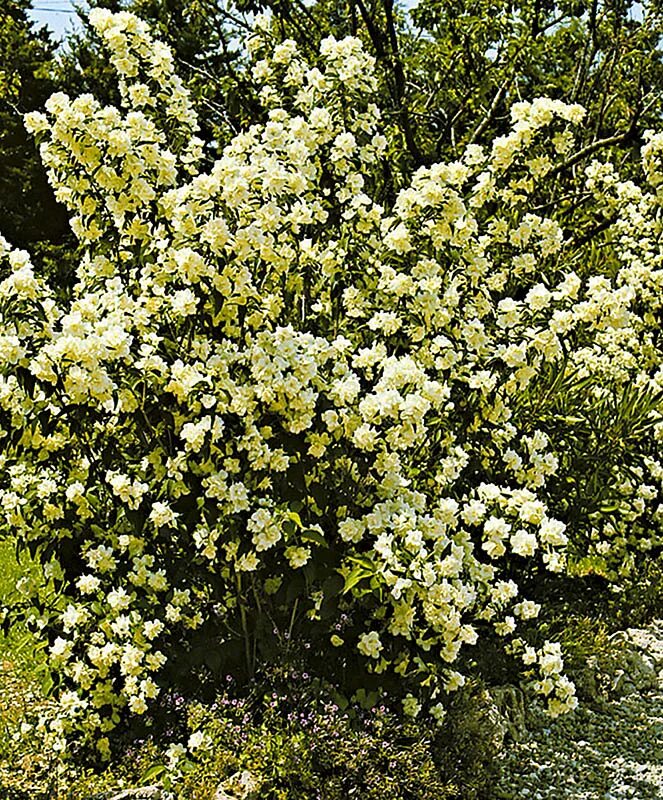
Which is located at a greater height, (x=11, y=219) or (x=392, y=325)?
(x=11, y=219)

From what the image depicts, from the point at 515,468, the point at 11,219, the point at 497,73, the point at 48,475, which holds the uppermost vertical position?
the point at 11,219

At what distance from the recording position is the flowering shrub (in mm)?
3174

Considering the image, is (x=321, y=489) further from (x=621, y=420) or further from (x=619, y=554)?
(x=619, y=554)

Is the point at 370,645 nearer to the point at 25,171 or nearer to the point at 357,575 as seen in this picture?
the point at 357,575

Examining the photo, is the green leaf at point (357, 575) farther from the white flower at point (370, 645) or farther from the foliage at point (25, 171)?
the foliage at point (25, 171)

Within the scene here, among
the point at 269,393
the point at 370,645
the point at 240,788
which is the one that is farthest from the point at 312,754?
the point at 269,393

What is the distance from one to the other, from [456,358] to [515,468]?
52cm

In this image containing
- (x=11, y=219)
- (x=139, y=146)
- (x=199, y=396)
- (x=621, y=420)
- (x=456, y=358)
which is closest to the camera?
(x=199, y=396)

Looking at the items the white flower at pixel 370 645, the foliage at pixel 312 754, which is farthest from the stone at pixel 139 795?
the white flower at pixel 370 645

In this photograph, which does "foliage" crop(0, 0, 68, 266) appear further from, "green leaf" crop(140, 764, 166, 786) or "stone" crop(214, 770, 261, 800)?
"stone" crop(214, 770, 261, 800)

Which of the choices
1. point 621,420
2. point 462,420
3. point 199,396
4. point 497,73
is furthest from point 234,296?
point 497,73

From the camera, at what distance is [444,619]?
3.20 meters

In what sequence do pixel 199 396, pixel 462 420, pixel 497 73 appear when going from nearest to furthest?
pixel 199 396, pixel 462 420, pixel 497 73

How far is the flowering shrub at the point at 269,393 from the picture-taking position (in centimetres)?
317
